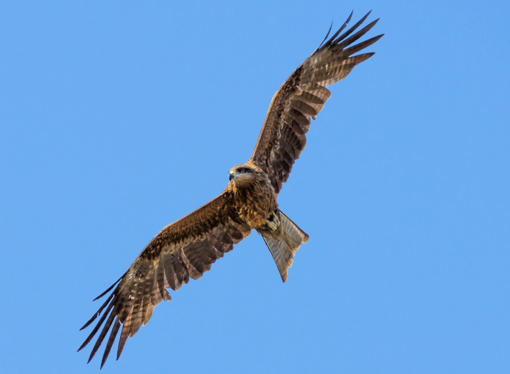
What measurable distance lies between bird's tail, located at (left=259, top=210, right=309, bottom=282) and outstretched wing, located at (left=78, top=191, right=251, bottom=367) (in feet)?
1.77

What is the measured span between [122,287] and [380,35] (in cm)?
661

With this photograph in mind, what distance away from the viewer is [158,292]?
1123 cm

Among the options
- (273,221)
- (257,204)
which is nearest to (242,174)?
(257,204)

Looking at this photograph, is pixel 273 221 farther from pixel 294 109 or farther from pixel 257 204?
pixel 294 109

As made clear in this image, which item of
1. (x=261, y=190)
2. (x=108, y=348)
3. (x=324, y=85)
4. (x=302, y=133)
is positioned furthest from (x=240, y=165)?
(x=108, y=348)

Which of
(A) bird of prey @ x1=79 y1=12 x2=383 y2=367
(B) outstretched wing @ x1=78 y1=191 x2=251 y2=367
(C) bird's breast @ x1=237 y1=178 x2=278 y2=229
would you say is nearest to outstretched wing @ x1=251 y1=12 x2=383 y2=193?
(A) bird of prey @ x1=79 y1=12 x2=383 y2=367

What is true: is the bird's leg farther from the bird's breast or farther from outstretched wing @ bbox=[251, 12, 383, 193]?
outstretched wing @ bbox=[251, 12, 383, 193]

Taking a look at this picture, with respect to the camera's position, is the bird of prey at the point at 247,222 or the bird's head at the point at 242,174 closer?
the bird's head at the point at 242,174


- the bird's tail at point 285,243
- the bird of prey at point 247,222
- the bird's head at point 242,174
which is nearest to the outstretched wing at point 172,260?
the bird of prey at point 247,222

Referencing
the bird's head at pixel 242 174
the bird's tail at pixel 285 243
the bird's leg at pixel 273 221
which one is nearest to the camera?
the bird's head at pixel 242 174

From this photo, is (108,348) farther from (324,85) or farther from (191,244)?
(324,85)

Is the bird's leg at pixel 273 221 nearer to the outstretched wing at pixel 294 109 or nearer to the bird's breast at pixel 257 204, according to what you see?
the bird's breast at pixel 257 204

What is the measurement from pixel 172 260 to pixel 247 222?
1.61 metres

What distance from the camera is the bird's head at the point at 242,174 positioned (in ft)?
32.7
